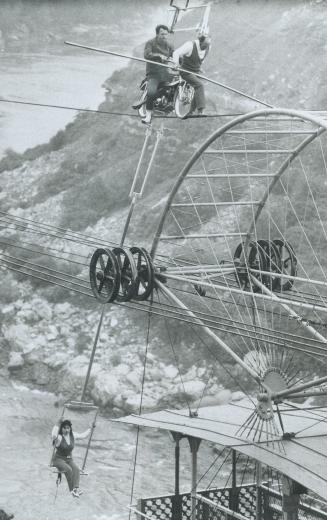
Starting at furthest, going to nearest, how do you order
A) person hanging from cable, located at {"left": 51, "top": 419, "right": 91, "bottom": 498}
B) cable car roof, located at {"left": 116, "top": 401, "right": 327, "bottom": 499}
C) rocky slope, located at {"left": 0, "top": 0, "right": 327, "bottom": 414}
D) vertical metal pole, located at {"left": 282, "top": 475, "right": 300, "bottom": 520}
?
rocky slope, located at {"left": 0, "top": 0, "right": 327, "bottom": 414}, person hanging from cable, located at {"left": 51, "top": 419, "right": 91, "bottom": 498}, vertical metal pole, located at {"left": 282, "top": 475, "right": 300, "bottom": 520}, cable car roof, located at {"left": 116, "top": 401, "right": 327, "bottom": 499}

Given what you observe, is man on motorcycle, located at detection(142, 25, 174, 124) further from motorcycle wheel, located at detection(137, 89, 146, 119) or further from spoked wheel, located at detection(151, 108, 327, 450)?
spoked wheel, located at detection(151, 108, 327, 450)

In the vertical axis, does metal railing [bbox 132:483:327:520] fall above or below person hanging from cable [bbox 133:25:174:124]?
below

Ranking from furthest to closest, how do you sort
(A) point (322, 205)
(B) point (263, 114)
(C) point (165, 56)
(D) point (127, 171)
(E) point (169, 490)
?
1. (D) point (127, 171)
2. (A) point (322, 205)
3. (E) point (169, 490)
4. (C) point (165, 56)
5. (B) point (263, 114)

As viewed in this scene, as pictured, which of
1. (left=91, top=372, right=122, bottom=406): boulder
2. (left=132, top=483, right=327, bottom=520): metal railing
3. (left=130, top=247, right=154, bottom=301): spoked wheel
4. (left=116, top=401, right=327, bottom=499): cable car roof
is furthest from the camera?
(left=91, top=372, right=122, bottom=406): boulder

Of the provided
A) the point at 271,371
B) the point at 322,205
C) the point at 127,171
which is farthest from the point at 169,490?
the point at 127,171

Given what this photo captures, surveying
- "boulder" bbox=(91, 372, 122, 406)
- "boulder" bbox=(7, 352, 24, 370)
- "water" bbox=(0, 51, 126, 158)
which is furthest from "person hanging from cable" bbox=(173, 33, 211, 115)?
"water" bbox=(0, 51, 126, 158)

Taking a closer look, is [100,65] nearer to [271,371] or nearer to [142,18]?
[142,18]
